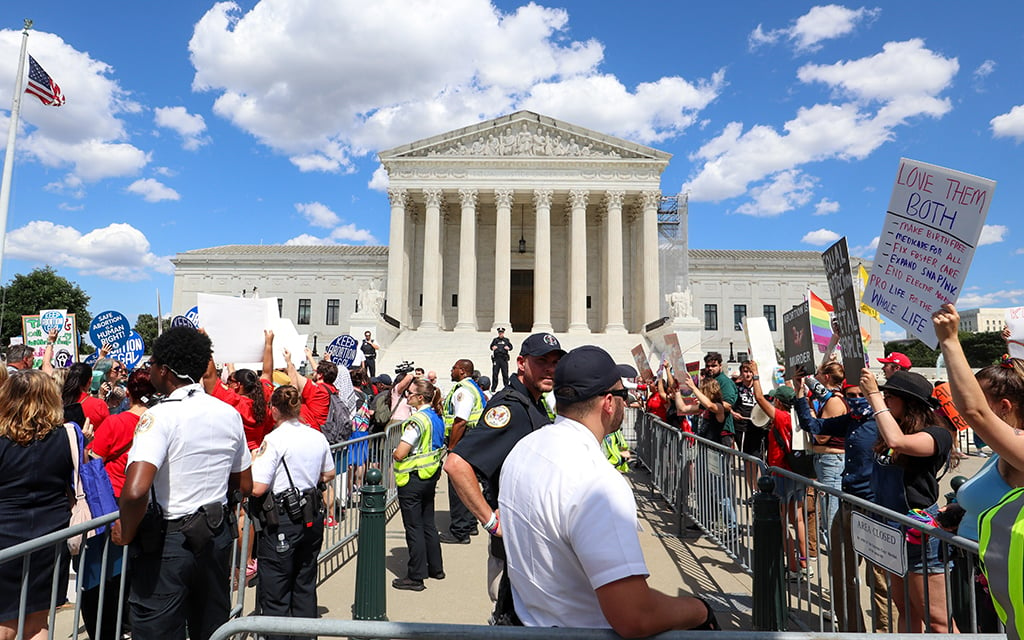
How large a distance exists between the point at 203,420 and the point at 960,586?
4133 mm

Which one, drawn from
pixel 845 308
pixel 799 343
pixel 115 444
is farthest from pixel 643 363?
pixel 115 444

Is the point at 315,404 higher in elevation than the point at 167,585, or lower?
higher

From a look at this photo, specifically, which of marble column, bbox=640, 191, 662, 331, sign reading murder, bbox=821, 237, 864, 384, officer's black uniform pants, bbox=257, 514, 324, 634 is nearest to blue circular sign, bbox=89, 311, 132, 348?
officer's black uniform pants, bbox=257, 514, 324, 634

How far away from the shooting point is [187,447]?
3.25m

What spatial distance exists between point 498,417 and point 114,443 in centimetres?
277

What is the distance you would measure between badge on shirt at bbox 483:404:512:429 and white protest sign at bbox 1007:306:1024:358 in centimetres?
435

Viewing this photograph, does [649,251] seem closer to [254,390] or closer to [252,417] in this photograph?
[254,390]

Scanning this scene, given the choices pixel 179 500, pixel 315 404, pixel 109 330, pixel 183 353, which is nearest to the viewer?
pixel 179 500

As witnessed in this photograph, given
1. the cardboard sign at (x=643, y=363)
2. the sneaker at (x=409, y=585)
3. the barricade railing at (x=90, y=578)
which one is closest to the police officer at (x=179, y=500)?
the barricade railing at (x=90, y=578)

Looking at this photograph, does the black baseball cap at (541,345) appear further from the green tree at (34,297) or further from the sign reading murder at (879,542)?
the green tree at (34,297)

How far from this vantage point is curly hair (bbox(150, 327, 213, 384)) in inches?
132

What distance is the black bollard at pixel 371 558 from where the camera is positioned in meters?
4.48

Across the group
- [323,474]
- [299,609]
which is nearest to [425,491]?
[323,474]

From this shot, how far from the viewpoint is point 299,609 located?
4.33m
